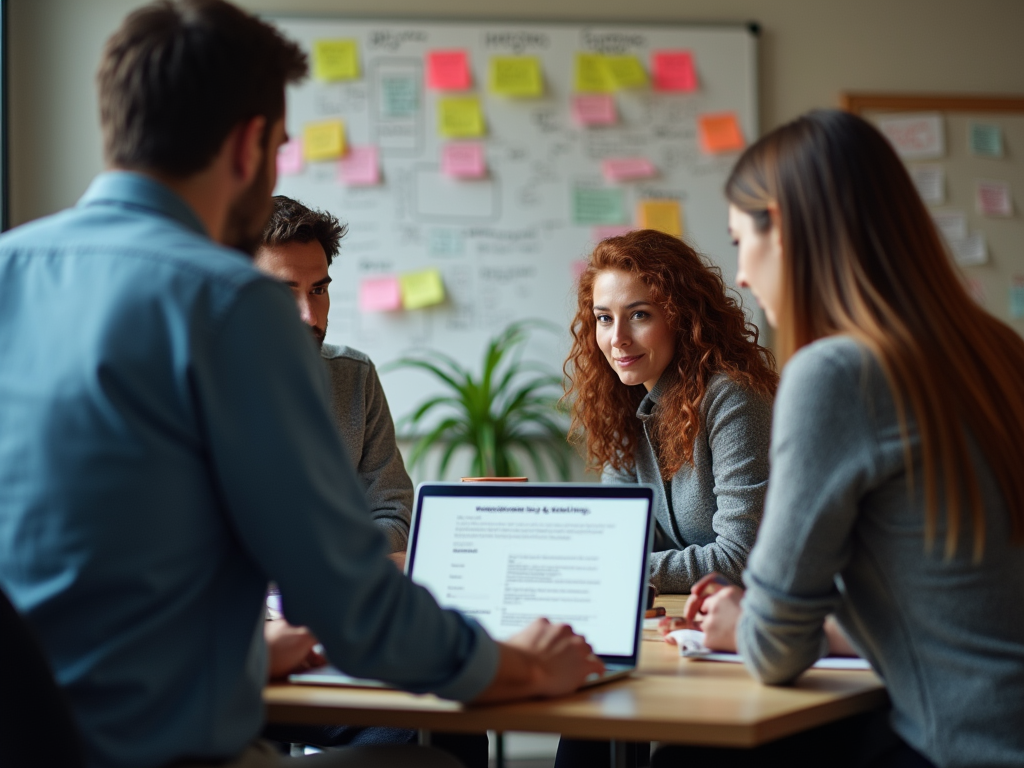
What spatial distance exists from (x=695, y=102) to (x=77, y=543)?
3.07 m

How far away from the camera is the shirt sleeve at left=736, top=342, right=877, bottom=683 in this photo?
3.50ft

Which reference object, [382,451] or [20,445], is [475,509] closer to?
[20,445]

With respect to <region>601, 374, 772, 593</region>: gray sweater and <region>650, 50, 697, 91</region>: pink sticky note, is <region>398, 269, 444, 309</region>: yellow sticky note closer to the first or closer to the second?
<region>650, 50, 697, 91</region>: pink sticky note

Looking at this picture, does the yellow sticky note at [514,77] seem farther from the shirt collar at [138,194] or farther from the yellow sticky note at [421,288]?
the shirt collar at [138,194]

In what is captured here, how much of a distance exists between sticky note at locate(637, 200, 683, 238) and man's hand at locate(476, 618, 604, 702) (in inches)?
100

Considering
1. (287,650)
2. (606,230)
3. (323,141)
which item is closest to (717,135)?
(606,230)

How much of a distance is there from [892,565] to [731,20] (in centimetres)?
293

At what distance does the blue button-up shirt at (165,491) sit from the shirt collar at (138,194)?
0.07 metres

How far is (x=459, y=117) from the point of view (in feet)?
11.5

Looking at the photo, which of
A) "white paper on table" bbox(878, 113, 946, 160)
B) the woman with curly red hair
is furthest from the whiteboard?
the woman with curly red hair

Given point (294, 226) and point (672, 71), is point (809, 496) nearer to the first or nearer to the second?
point (294, 226)

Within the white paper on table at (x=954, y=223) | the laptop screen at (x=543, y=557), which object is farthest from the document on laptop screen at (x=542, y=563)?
the white paper on table at (x=954, y=223)

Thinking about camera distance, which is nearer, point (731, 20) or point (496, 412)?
point (496, 412)

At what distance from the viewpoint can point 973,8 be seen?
373cm
